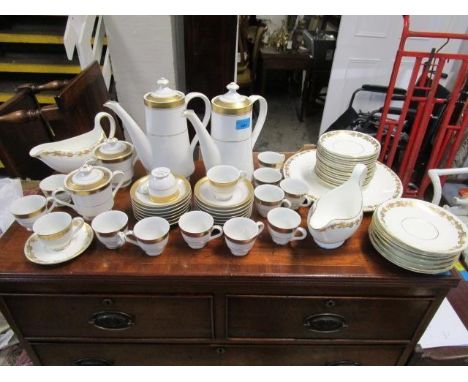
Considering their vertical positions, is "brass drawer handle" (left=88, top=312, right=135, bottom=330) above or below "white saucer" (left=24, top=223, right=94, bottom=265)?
below

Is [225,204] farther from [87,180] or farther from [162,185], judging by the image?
[87,180]

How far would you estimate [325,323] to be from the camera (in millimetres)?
808

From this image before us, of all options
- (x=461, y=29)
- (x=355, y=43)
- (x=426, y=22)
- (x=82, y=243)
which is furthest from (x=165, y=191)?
(x=461, y=29)

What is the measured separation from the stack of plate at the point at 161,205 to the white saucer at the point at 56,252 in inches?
5.0

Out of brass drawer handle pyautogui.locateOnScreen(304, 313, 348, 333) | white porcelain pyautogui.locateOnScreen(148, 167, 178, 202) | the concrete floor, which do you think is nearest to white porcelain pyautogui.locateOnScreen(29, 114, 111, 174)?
white porcelain pyautogui.locateOnScreen(148, 167, 178, 202)

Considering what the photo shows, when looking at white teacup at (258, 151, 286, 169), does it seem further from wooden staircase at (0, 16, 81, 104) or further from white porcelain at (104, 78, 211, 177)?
wooden staircase at (0, 16, 81, 104)

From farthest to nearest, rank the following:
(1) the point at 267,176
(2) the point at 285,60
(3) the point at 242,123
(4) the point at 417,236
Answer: (2) the point at 285,60 → (1) the point at 267,176 → (3) the point at 242,123 → (4) the point at 417,236

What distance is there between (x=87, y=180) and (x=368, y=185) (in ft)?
2.40

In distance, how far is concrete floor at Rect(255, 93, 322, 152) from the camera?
2844mm

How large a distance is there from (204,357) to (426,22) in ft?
7.98

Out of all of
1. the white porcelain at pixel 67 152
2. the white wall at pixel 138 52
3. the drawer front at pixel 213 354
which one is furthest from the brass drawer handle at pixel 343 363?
the white wall at pixel 138 52

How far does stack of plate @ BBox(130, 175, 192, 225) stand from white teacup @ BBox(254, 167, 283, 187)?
0.20 meters

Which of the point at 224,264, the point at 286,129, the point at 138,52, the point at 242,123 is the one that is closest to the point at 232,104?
the point at 242,123

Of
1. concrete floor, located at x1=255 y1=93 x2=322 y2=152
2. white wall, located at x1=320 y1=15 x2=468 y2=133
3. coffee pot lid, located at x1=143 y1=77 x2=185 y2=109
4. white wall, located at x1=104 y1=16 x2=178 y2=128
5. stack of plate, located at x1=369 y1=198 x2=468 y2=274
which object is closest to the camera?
stack of plate, located at x1=369 y1=198 x2=468 y2=274
